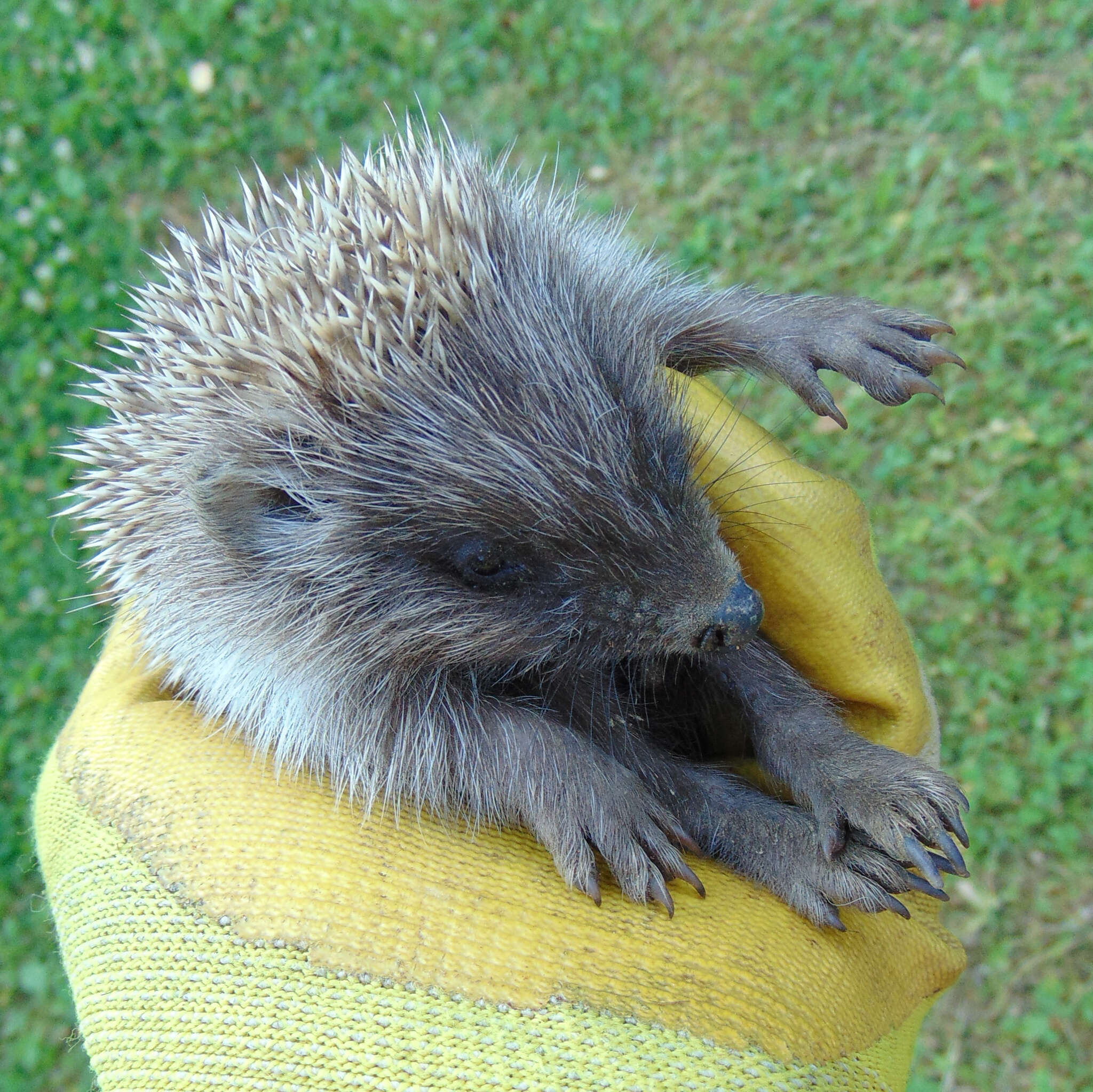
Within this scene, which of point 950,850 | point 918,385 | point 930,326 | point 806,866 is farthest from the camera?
point 930,326

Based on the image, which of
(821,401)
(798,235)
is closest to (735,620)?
(821,401)

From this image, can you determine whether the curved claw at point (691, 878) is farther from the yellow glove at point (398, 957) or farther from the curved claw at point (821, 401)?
the curved claw at point (821, 401)

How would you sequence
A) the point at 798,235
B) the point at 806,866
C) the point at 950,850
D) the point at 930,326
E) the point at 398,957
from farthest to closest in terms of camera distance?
the point at 798,235 < the point at 930,326 < the point at 806,866 < the point at 950,850 < the point at 398,957

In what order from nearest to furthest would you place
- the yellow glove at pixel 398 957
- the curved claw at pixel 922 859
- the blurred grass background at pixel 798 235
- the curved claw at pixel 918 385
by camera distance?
the yellow glove at pixel 398 957 → the curved claw at pixel 922 859 → the curved claw at pixel 918 385 → the blurred grass background at pixel 798 235

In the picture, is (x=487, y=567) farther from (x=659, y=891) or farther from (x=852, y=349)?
(x=852, y=349)

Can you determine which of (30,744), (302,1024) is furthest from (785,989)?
(30,744)

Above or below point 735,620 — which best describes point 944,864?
below

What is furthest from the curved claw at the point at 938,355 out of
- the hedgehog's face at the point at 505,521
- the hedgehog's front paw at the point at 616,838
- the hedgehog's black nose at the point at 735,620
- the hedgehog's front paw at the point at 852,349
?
the hedgehog's front paw at the point at 616,838
